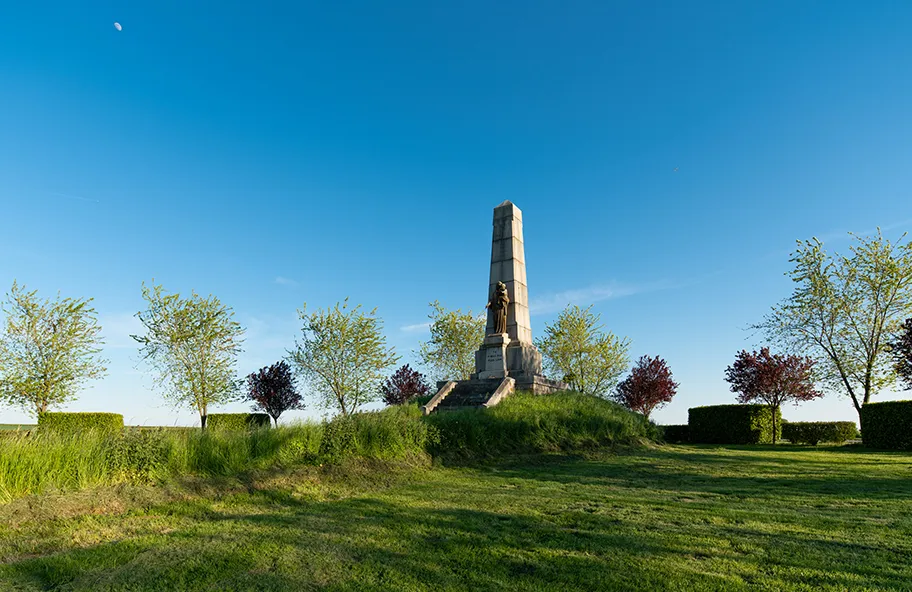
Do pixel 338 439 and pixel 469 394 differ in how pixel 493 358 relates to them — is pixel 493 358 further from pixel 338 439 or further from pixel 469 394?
pixel 338 439

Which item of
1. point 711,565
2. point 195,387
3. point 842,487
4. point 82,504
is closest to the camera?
point 711,565

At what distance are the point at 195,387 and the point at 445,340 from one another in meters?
14.6

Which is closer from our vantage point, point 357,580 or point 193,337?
point 357,580

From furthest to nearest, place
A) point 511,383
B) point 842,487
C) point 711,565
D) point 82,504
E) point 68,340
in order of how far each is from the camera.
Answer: point 68,340 → point 511,383 → point 842,487 → point 82,504 → point 711,565

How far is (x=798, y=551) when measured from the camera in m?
4.21

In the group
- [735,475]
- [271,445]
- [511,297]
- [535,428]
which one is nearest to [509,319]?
[511,297]

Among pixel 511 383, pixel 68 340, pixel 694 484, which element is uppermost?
pixel 68 340

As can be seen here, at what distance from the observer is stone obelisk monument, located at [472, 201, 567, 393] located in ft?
58.0

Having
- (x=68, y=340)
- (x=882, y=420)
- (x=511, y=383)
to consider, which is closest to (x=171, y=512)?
(x=511, y=383)

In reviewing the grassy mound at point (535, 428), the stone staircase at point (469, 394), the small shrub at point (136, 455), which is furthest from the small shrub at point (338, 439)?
the stone staircase at point (469, 394)

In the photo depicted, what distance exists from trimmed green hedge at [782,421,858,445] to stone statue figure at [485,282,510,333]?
43.4ft

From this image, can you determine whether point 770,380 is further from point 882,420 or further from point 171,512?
point 171,512

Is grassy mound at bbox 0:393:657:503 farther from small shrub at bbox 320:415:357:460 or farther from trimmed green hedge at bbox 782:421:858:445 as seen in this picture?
trimmed green hedge at bbox 782:421:858:445

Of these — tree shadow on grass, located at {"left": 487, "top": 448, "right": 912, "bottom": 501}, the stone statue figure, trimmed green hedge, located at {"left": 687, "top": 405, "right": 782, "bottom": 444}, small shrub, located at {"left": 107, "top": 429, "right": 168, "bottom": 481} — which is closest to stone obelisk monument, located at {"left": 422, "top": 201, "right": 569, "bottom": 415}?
the stone statue figure
